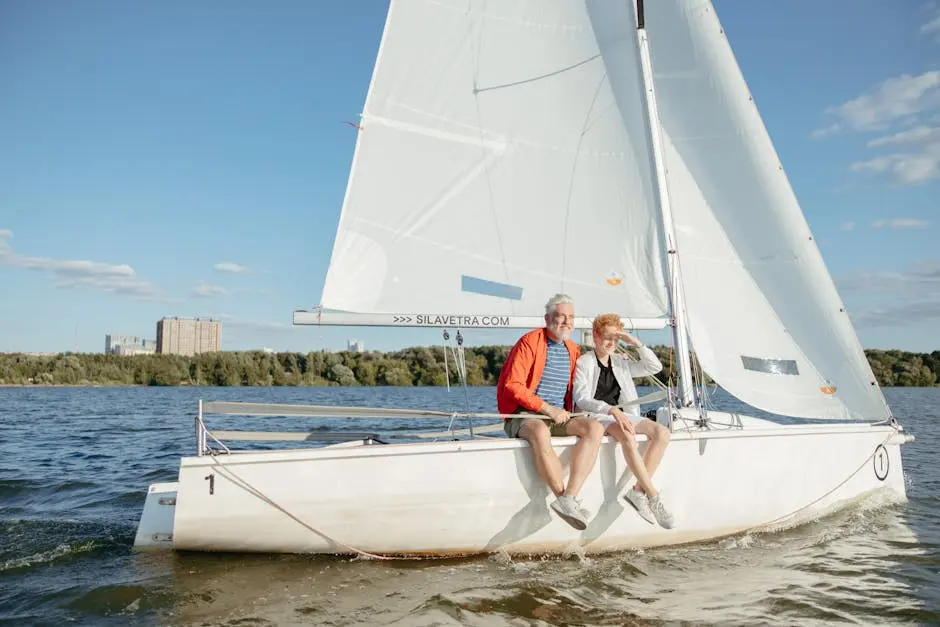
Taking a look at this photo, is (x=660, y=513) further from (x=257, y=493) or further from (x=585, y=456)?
(x=257, y=493)

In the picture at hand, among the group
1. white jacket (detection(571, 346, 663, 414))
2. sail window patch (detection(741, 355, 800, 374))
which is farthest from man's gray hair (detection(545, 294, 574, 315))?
sail window patch (detection(741, 355, 800, 374))

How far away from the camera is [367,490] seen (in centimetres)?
464

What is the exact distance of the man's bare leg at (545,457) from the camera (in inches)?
182

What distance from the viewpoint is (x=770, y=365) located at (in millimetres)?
5992

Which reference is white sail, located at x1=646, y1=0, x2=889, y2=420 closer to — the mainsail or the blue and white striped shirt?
the mainsail

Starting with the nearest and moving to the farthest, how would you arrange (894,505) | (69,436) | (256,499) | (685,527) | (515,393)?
(256,499) < (515,393) < (685,527) < (894,505) < (69,436)

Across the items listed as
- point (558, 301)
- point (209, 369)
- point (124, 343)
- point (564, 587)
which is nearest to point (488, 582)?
point (564, 587)

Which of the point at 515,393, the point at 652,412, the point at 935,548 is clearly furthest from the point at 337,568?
the point at 935,548

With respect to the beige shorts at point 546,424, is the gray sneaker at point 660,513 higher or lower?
lower

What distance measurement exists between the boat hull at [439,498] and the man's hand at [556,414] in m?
0.14

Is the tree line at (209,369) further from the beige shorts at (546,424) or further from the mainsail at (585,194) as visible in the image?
the beige shorts at (546,424)

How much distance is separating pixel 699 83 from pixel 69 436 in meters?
12.6

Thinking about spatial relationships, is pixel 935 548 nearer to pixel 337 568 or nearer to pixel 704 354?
pixel 704 354

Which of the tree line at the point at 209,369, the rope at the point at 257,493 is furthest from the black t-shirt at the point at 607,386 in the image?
the tree line at the point at 209,369
